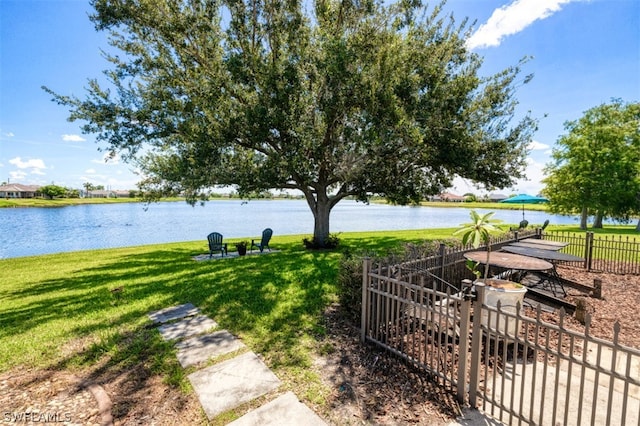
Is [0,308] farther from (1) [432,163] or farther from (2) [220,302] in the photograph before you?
(1) [432,163]

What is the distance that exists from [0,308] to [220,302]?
492 cm

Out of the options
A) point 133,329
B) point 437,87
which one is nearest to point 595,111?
point 437,87

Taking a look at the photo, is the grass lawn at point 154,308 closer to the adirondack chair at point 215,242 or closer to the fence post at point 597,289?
the adirondack chair at point 215,242

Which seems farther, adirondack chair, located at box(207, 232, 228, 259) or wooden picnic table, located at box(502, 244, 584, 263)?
adirondack chair, located at box(207, 232, 228, 259)

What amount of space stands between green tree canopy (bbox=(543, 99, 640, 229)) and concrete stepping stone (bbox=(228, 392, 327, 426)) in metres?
31.0

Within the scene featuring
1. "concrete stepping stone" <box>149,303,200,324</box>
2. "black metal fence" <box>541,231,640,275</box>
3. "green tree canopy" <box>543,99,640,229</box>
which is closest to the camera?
"concrete stepping stone" <box>149,303,200,324</box>

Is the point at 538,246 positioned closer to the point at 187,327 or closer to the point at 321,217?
the point at 321,217

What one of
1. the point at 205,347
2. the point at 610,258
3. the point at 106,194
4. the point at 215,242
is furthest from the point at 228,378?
the point at 106,194

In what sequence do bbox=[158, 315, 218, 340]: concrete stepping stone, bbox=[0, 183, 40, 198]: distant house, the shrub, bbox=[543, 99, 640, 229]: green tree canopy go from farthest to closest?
bbox=[0, 183, 40, 198]: distant house
bbox=[543, 99, 640, 229]: green tree canopy
the shrub
bbox=[158, 315, 218, 340]: concrete stepping stone

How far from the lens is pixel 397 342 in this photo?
415cm

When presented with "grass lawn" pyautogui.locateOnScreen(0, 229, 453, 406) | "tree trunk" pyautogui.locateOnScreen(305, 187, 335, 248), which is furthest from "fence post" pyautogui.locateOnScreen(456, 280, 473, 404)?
"tree trunk" pyautogui.locateOnScreen(305, 187, 335, 248)

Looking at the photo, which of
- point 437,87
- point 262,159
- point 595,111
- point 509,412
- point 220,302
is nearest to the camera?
point 509,412

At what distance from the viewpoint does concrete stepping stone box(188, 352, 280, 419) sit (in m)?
3.13

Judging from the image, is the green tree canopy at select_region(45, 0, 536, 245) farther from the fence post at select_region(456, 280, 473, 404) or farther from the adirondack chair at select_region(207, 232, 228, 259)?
the fence post at select_region(456, 280, 473, 404)
